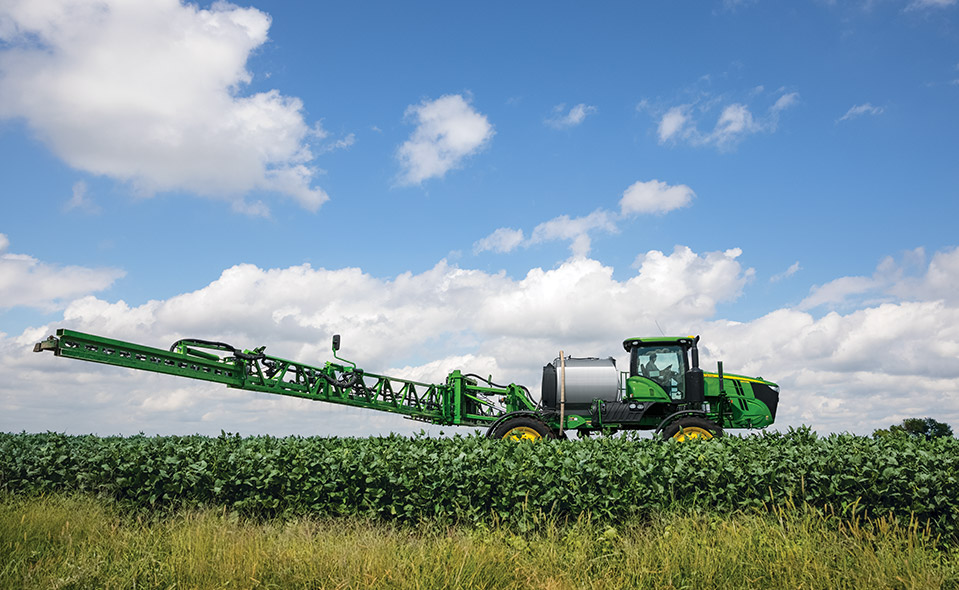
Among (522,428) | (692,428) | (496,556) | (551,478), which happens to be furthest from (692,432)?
(496,556)

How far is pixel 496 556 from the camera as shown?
616 cm

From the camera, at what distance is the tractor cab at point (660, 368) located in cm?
1304

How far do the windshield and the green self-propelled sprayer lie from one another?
20 millimetres

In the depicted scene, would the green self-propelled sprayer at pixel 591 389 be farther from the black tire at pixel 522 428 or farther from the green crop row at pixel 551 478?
the green crop row at pixel 551 478

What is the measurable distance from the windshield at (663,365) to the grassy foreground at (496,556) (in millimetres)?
5762

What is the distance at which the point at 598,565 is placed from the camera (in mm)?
6219

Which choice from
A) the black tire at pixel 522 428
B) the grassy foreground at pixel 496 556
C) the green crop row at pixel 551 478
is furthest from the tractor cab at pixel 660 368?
the grassy foreground at pixel 496 556

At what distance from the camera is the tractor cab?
1304 cm

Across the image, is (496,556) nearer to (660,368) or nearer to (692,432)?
(692,432)

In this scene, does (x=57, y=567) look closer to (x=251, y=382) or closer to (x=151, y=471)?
(x=151, y=471)

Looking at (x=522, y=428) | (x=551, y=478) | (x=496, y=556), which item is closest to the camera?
(x=496, y=556)

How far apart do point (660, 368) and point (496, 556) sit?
811 centimetres

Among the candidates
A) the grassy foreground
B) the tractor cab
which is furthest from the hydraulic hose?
the tractor cab

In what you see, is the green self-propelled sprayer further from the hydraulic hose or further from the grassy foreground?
the grassy foreground
